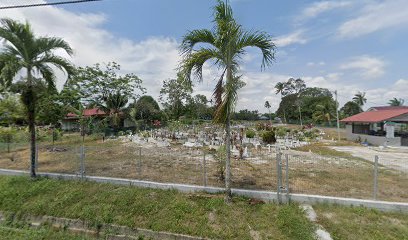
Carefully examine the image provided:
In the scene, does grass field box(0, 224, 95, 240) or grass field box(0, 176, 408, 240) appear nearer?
grass field box(0, 176, 408, 240)

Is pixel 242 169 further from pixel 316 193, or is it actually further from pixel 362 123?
pixel 362 123

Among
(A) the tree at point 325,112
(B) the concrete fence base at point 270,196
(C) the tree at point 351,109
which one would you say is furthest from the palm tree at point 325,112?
(B) the concrete fence base at point 270,196

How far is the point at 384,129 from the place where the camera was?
70.7 ft

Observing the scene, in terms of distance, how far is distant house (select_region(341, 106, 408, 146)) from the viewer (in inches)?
773

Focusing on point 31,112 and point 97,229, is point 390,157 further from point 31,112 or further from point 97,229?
point 31,112

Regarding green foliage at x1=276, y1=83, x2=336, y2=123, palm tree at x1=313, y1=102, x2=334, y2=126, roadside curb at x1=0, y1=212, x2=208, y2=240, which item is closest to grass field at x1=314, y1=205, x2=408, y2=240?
roadside curb at x1=0, y1=212, x2=208, y2=240

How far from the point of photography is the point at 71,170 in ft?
27.5

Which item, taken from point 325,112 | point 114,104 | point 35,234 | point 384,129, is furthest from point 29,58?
point 325,112

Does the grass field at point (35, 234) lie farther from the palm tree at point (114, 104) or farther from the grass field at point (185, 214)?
the palm tree at point (114, 104)

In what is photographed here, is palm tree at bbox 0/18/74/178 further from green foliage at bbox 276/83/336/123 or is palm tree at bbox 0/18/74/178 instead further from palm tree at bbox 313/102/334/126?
green foliage at bbox 276/83/336/123

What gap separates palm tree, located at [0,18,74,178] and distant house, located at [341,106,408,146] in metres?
23.7

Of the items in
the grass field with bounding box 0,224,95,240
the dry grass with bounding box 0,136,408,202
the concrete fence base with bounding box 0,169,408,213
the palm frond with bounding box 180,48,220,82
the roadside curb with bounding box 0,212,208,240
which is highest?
the palm frond with bounding box 180,48,220,82

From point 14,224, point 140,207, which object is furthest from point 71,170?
point 140,207

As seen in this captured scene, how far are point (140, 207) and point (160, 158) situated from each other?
4.44m
